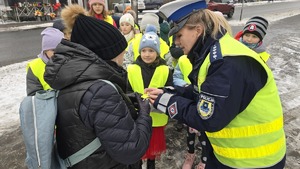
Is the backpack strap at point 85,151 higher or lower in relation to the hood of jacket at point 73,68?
lower

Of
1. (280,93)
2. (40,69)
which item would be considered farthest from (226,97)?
(280,93)

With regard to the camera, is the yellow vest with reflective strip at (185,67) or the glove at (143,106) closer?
the glove at (143,106)

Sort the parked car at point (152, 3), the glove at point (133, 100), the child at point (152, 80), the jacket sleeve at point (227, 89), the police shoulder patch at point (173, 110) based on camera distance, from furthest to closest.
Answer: the parked car at point (152, 3), the child at point (152, 80), the glove at point (133, 100), the police shoulder patch at point (173, 110), the jacket sleeve at point (227, 89)

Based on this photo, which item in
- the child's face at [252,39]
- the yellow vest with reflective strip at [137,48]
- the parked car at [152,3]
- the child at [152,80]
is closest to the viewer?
the child at [152,80]

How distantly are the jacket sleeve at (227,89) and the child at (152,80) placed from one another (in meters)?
1.32

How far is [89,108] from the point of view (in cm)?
138

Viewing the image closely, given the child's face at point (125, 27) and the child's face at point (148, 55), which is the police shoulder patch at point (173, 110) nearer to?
the child's face at point (148, 55)

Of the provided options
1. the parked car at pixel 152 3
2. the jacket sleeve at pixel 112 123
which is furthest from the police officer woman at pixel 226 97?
the parked car at pixel 152 3

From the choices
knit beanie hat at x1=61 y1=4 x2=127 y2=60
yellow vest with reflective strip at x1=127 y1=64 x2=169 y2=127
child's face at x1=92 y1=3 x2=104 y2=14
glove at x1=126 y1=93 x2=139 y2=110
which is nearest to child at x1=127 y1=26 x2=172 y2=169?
yellow vest with reflective strip at x1=127 y1=64 x2=169 y2=127

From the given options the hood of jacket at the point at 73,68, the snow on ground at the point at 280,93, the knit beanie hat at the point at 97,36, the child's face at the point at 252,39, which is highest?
the knit beanie hat at the point at 97,36

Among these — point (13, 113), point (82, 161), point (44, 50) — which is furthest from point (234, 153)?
point (13, 113)

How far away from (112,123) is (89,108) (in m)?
0.15

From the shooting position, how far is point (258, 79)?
1.46m

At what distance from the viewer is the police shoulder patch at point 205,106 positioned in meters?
1.42
